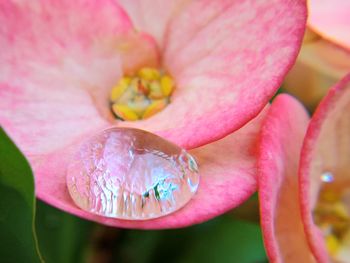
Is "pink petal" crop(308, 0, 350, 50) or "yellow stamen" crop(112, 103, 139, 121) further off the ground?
"pink petal" crop(308, 0, 350, 50)

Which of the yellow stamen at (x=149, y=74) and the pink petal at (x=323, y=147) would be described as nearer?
the pink petal at (x=323, y=147)

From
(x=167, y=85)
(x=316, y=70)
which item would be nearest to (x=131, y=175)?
(x=167, y=85)

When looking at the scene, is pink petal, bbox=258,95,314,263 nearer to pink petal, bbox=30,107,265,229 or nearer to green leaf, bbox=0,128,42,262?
pink petal, bbox=30,107,265,229

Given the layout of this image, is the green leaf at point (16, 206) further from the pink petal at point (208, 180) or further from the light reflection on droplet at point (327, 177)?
the light reflection on droplet at point (327, 177)

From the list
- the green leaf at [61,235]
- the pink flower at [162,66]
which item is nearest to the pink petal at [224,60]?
the pink flower at [162,66]

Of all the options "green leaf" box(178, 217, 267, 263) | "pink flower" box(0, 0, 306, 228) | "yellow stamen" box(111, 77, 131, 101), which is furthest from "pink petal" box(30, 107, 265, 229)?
"green leaf" box(178, 217, 267, 263)

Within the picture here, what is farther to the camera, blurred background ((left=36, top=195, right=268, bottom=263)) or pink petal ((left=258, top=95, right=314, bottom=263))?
blurred background ((left=36, top=195, right=268, bottom=263))
